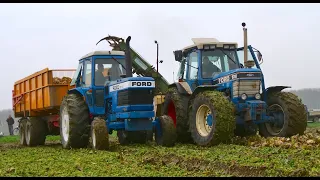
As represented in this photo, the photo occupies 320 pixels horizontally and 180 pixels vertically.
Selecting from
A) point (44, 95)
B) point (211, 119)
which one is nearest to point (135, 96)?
point (211, 119)

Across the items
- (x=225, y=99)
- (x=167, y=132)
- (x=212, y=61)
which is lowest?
(x=167, y=132)

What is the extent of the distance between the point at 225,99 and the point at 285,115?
5.53 feet

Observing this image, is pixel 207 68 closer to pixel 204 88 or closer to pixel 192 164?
pixel 204 88

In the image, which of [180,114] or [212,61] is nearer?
[180,114]

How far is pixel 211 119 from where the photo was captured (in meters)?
10.9

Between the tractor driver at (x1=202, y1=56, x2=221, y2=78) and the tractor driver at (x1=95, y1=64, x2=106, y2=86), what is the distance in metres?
2.57

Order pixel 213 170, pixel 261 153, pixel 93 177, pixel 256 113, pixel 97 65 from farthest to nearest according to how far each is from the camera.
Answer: pixel 97 65, pixel 256 113, pixel 261 153, pixel 213 170, pixel 93 177

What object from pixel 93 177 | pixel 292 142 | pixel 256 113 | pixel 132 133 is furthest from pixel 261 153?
pixel 132 133

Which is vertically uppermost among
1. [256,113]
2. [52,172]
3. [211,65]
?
[211,65]

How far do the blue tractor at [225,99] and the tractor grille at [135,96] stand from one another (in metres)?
1.08

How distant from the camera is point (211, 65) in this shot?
1229cm

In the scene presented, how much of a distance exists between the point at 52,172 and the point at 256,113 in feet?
17.2

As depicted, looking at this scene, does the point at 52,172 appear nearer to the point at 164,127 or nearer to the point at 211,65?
the point at 164,127

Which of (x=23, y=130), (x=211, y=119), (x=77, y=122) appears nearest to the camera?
(x=211, y=119)
